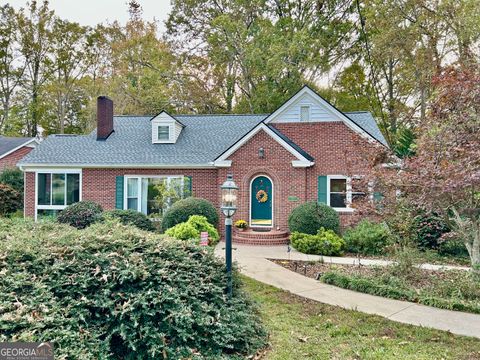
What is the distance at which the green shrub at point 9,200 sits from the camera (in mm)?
17947

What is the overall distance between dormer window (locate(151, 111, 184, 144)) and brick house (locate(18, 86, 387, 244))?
1.8 inches

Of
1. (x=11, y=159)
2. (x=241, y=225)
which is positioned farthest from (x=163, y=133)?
(x=11, y=159)

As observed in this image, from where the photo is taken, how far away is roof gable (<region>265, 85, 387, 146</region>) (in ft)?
44.2

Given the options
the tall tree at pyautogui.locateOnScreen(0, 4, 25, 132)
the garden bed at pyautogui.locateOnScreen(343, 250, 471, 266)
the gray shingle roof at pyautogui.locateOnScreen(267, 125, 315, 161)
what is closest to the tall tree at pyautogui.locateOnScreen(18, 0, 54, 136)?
the tall tree at pyautogui.locateOnScreen(0, 4, 25, 132)

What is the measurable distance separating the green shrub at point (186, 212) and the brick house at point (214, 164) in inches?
48.3

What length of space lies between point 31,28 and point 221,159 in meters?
28.3

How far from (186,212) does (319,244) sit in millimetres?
4662

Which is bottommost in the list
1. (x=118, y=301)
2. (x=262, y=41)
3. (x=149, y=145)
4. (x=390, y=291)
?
(x=390, y=291)

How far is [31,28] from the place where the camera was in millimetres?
30828

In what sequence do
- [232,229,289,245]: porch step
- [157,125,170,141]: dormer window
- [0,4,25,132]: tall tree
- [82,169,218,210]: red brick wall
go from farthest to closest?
[0,4,25,132]: tall tree
[157,125,170,141]: dormer window
[82,169,218,210]: red brick wall
[232,229,289,245]: porch step

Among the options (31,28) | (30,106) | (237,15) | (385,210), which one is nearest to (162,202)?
(385,210)

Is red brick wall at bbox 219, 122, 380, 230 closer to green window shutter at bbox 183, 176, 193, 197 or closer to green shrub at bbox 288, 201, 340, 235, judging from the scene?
green shrub at bbox 288, 201, 340, 235

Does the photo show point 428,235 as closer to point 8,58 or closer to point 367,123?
point 367,123

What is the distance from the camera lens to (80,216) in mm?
12695
